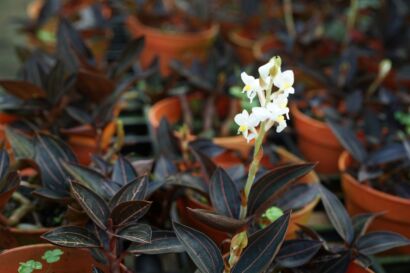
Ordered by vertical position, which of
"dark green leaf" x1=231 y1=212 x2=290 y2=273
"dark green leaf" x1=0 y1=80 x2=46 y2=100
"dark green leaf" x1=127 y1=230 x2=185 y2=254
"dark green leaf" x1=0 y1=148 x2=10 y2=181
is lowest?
"dark green leaf" x1=127 y1=230 x2=185 y2=254

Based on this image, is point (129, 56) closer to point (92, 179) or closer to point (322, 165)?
point (92, 179)

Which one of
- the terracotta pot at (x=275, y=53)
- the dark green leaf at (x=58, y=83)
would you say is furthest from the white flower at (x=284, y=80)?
the terracotta pot at (x=275, y=53)

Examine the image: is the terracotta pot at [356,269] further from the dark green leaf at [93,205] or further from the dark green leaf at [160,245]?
the dark green leaf at [93,205]

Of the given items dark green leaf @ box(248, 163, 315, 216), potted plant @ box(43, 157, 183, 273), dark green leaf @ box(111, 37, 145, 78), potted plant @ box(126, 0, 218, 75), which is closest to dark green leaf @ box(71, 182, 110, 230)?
potted plant @ box(43, 157, 183, 273)

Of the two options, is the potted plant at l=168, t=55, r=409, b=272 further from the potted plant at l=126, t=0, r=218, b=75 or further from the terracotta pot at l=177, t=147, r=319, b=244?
the potted plant at l=126, t=0, r=218, b=75

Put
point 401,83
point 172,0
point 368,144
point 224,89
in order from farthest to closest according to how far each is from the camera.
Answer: point 172,0, point 401,83, point 224,89, point 368,144

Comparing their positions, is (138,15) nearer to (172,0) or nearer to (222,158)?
(172,0)

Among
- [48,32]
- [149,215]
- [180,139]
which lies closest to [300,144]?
[180,139]
